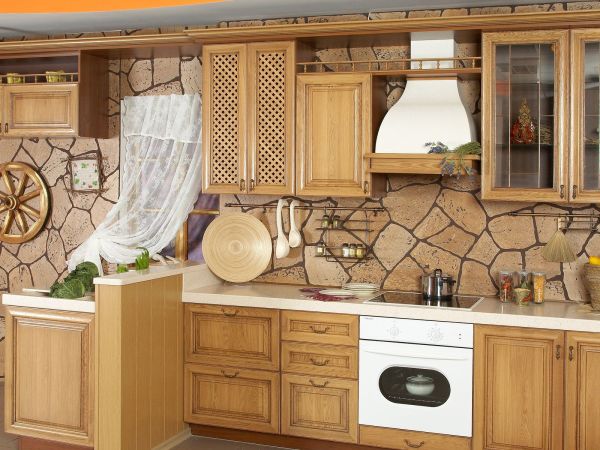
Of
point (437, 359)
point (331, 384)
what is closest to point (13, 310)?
point (331, 384)

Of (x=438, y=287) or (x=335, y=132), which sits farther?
(x=335, y=132)

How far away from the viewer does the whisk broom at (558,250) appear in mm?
4246

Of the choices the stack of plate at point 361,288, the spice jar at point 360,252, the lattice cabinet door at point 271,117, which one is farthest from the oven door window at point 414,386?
the lattice cabinet door at point 271,117

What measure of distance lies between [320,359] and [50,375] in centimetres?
148

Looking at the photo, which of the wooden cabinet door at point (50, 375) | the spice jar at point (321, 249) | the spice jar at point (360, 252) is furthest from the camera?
the spice jar at point (321, 249)

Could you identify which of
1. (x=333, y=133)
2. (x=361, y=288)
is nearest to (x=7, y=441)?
(x=361, y=288)

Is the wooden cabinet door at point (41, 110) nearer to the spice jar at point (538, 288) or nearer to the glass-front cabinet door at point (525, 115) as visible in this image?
the glass-front cabinet door at point (525, 115)

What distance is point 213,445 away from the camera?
177 inches

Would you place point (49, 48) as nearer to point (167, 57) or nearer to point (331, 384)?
point (167, 57)

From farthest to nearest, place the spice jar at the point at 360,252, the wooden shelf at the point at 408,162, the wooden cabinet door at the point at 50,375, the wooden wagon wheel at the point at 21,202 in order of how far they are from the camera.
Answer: the wooden wagon wheel at the point at 21,202 → the spice jar at the point at 360,252 → the wooden shelf at the point at 408,162 → the wooden cabinet door at the point at 50,375

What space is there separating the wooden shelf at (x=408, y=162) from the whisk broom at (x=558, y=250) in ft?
1.90

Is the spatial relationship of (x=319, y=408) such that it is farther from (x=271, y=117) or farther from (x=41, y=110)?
(x=41, y=110)

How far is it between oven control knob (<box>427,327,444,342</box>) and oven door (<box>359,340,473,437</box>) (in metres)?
0.05

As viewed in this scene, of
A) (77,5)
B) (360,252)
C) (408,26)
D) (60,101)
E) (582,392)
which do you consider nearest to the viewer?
(77,5)
